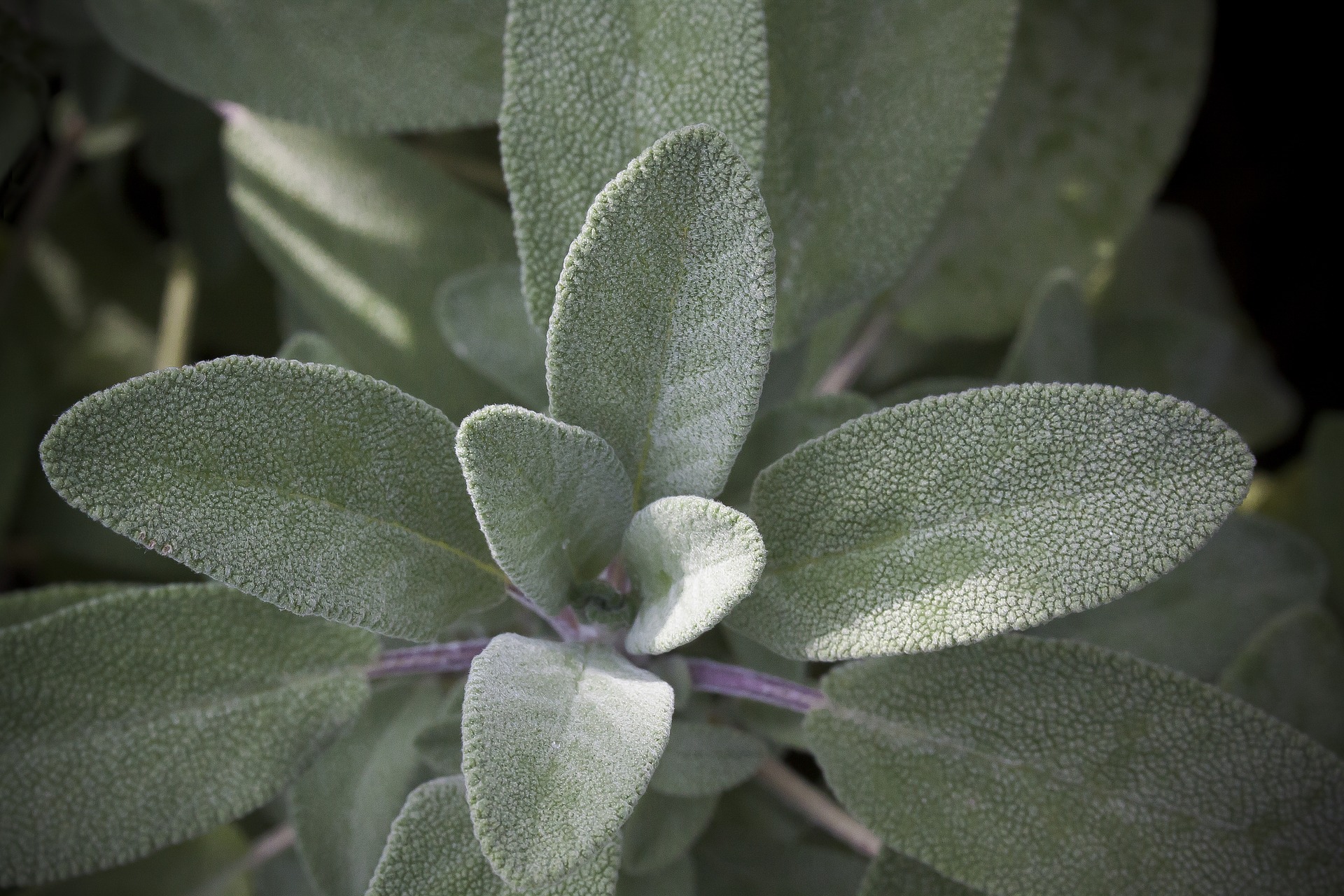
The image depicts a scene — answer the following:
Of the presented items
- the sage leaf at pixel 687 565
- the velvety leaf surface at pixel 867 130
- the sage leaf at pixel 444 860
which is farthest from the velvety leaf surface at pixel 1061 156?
the sage leaf at pixel 444 860

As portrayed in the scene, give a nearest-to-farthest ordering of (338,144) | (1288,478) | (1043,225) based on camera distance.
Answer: (338,144) < (1043,225) < (1288,478)

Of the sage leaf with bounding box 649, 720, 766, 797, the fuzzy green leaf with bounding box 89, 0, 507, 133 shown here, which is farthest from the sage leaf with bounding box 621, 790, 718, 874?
the fuzzy green leaf with bounding box 89, 0, 507, 133

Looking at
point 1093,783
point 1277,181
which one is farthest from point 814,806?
point 1277,181

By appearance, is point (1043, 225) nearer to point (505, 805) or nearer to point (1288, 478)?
point (1288, 478)

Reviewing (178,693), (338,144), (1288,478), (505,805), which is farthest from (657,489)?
(1288,478)

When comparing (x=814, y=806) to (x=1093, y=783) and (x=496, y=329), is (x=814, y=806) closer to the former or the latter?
(x=1093, y=783)

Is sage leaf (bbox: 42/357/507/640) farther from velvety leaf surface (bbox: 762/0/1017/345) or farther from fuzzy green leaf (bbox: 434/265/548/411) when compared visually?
velvety leaf surface (bbox: 762/0/1017/345)

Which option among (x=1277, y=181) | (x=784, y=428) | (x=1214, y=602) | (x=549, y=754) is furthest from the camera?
(x=1277, y=181)
